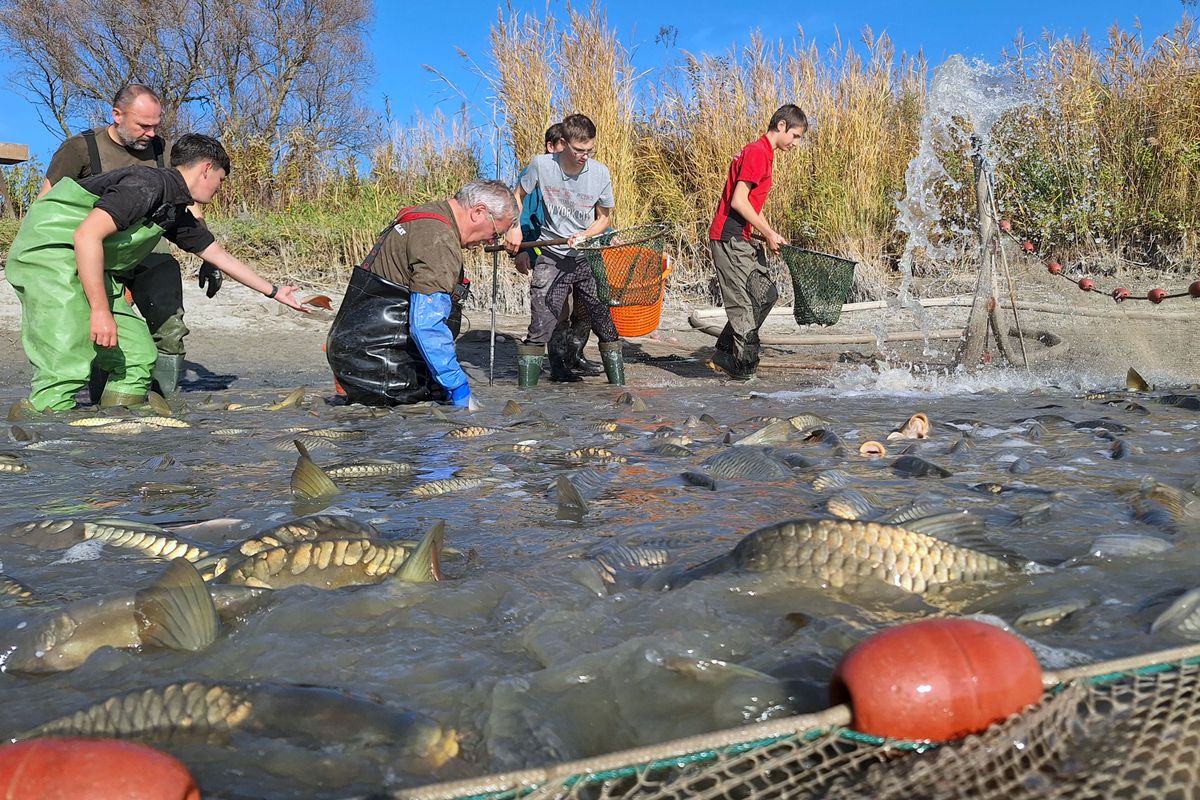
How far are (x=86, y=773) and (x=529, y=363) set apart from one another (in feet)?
23.0

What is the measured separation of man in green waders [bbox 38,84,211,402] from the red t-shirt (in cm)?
428

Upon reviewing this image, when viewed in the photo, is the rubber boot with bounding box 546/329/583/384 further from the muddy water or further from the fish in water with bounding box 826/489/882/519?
the fish in water with bounding box 826/489/882/519

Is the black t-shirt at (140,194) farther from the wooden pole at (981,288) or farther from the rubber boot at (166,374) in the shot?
the wooden pole at (981,288)

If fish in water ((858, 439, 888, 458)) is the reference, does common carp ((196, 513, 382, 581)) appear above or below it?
above

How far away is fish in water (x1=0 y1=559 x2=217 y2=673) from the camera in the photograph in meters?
1.97

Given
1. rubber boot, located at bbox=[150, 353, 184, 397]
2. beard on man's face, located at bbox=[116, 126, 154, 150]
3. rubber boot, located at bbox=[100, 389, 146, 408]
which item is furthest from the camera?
rubber boot, located at bbox=[150, 353, 184, 397]

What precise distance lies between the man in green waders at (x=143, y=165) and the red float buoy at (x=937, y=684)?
6310 millimetres

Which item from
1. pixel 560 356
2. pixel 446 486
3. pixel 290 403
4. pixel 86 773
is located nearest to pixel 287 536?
pixel 446 486

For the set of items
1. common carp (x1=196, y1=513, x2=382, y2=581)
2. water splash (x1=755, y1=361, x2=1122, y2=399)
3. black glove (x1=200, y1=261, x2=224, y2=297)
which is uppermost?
black glove (x1=200, y1=261, x2=224, y2=297)

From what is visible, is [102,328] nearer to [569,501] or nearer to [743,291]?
[569,501]

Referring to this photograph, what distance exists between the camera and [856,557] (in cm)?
233

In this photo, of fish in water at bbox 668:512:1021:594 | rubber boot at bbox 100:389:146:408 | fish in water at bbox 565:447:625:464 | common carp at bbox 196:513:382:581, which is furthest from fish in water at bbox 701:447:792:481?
rubber boot at bbox 100:389:146:408

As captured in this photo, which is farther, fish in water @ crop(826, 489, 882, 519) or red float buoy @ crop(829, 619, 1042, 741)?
fish in water @ crop(826, 489, 882, 519)

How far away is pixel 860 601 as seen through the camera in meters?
2.23
